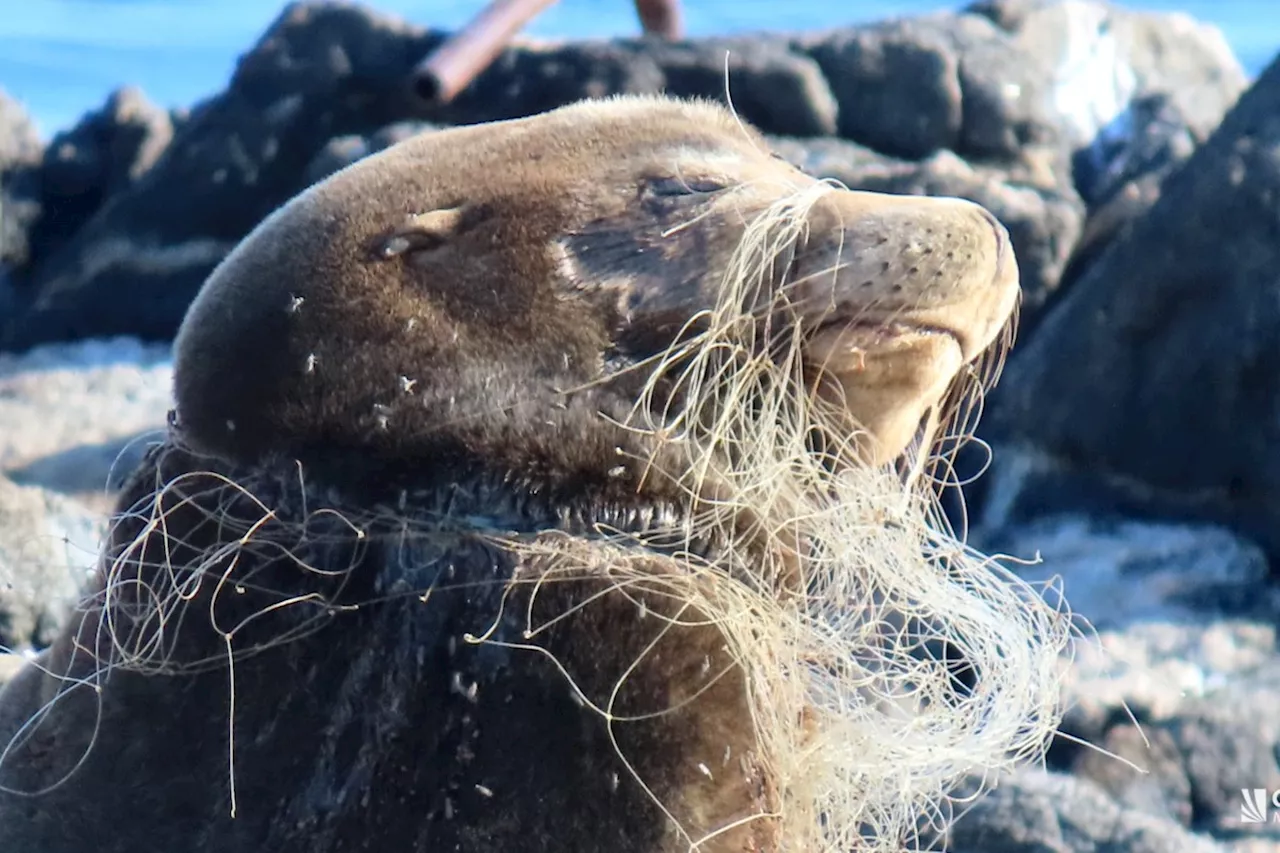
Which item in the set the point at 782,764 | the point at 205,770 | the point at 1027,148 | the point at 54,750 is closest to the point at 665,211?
the point at 782,764

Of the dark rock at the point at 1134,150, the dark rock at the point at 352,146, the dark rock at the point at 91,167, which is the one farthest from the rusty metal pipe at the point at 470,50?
the dark rock at the point at 1134,150

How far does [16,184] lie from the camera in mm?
11562

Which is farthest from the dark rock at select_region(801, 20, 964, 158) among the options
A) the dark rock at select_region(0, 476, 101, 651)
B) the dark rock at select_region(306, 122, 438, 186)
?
the dark rock at select_region(0, 476, 101, 651)

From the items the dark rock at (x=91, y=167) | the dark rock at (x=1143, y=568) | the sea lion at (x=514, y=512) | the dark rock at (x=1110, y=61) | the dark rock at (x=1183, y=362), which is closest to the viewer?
the sea lion at (x=514, y=512)

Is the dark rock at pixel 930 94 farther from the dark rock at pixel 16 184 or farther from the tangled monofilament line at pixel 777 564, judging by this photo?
the tangled monofilament line at pixel 777 564

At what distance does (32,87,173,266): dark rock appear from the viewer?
11547 mm

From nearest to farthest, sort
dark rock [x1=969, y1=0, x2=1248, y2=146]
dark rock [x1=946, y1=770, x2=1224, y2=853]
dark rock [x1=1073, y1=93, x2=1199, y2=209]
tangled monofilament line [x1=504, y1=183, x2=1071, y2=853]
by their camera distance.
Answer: tangled monofilament line [x1=504, y1=183, x2=1071, y2=853] < dark rock [x1=946, y1=770, x2=1224, y2=853] < dark rock [x1=1073, y1=93, x2=1199, y2=209] < dark rock [x1=969, y1=0, x2=1248, y2=146]

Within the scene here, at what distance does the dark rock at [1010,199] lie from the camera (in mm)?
8250

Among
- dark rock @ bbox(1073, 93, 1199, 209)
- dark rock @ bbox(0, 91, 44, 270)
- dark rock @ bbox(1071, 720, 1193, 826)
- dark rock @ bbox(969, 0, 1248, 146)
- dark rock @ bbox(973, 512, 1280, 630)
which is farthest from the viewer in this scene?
dark rock @ bbox(0, 91, 44, 270)

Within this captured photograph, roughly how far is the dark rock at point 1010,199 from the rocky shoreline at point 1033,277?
20mm

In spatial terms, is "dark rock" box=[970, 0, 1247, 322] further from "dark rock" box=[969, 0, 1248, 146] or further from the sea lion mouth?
the sea lion mouth

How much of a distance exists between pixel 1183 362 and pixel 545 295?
5.26m

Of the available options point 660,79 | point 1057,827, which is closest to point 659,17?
point 660,79

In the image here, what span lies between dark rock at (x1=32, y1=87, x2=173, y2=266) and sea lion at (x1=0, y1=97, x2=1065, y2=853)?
9.61 m
